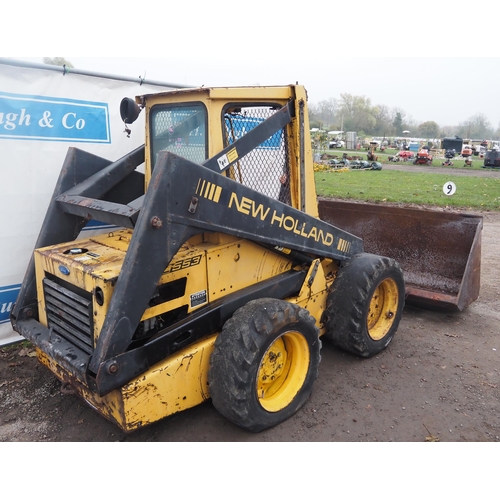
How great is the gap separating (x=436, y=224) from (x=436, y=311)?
40.7 inches

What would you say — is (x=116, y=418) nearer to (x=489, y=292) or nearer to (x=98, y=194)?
(x=98, y=194)

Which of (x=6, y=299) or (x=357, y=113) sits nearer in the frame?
(x=6, y=299)

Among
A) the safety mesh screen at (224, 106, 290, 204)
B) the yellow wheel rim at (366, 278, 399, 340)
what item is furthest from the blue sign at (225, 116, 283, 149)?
the yellow wheel rim at (366, 278, 399, 340)

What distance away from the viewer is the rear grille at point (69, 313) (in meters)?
2.76

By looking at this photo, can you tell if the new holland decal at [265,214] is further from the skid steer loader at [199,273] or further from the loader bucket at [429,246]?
the loader bucket at [429,246]

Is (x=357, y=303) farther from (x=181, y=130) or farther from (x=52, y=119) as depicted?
(x=52, y=119)

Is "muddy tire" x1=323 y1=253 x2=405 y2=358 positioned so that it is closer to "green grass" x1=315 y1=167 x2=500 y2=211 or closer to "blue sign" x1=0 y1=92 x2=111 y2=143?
"blue sign" x1=0 y1=92 x2=111 y2=143

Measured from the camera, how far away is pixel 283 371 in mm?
3285

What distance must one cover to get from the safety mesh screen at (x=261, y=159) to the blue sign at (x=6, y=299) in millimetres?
2540

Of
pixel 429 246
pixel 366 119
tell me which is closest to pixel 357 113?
pixel 366 119

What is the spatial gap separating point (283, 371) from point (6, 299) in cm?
274

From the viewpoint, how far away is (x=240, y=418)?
2.80 metres

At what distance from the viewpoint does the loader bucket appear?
188 inches

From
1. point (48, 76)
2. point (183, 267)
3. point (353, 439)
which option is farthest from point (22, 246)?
point (353, 439)
